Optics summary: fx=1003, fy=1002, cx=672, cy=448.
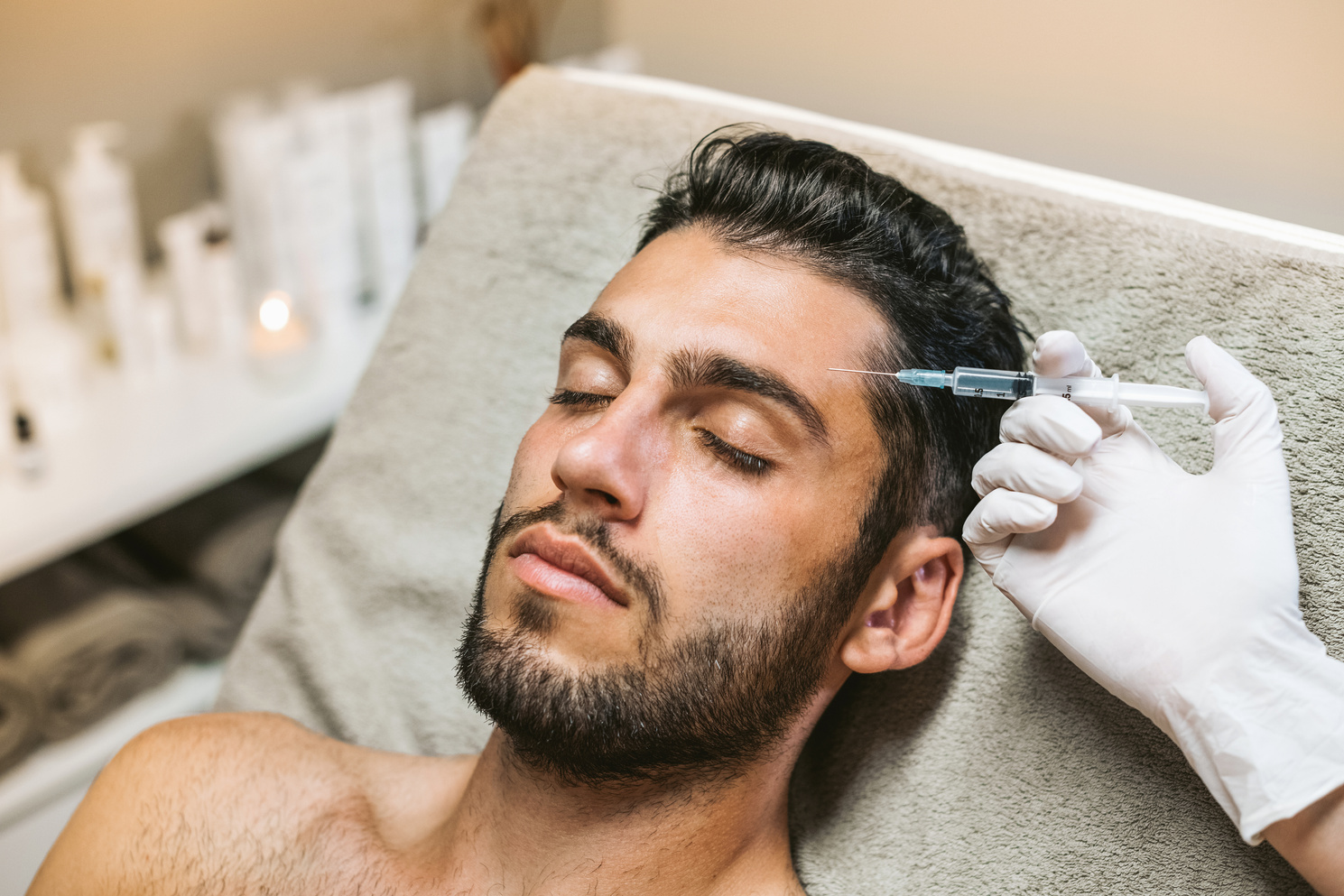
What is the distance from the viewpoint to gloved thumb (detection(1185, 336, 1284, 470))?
2.92 ft

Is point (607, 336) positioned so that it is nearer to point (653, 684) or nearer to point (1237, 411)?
point (653, 684)

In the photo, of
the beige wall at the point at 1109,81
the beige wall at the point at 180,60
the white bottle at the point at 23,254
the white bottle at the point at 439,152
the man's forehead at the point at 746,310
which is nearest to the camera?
the man's forehead at the point at 746,310

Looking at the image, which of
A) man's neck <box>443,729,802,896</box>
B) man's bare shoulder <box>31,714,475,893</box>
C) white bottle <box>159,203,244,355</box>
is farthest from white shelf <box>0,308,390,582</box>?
man's neck <box>443,729,802,896</box>

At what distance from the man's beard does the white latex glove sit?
0.18 meters

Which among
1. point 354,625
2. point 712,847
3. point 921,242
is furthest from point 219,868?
point 921,242

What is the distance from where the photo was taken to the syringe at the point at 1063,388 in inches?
34.8

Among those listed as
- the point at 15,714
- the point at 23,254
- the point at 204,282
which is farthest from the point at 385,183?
the point at 15,714

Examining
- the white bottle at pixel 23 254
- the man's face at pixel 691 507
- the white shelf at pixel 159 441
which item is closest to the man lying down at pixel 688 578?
the man's face at pixel 691 507

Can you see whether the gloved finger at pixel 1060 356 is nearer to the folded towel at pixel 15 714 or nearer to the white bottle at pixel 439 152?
the white bottle at pixel 439 152

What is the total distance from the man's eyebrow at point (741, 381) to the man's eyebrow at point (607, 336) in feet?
0.20

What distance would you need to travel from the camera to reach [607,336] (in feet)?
3.26

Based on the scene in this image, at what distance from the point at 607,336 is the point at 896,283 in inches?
11.9

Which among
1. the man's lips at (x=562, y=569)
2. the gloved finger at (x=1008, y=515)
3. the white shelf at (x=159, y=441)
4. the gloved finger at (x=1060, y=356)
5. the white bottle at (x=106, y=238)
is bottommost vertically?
the white shelf at (x=159, y=441)

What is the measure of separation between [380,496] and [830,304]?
0.75 meters
